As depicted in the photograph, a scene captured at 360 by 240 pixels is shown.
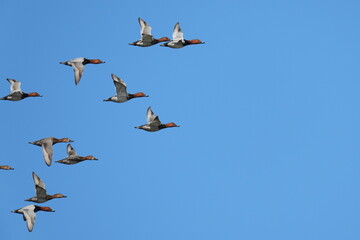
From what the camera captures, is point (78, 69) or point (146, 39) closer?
point (78, 69)

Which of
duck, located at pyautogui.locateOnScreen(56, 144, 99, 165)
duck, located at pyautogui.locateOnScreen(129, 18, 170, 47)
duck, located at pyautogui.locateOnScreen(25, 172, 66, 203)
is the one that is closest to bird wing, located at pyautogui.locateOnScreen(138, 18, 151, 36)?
duck, located at pyautogui.locateOnScreen(129, 18, 170, 47)

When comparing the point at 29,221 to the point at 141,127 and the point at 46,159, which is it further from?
the point at 141,127

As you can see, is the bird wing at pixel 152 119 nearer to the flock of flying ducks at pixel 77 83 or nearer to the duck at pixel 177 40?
the flock of flying ducks at pixel 77 83

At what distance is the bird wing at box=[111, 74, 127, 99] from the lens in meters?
86.1

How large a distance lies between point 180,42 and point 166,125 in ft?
23.3

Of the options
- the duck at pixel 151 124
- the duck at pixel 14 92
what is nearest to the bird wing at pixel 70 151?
the duck at pixel 14 92

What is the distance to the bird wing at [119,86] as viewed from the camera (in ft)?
283

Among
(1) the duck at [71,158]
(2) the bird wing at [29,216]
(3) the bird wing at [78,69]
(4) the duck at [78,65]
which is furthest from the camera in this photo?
(1) the duck at [71,158]

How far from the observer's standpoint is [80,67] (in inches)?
3391

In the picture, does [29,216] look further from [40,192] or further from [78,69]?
[78,69]

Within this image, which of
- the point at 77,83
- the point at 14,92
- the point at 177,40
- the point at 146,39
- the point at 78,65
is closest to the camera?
the point at 77,83

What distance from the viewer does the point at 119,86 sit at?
284ft

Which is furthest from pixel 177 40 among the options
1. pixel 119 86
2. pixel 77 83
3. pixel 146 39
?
pixel 77 83

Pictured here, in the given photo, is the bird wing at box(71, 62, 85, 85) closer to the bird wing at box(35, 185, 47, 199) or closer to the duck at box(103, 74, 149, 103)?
the duck at box(103, 74, 149, 103)
